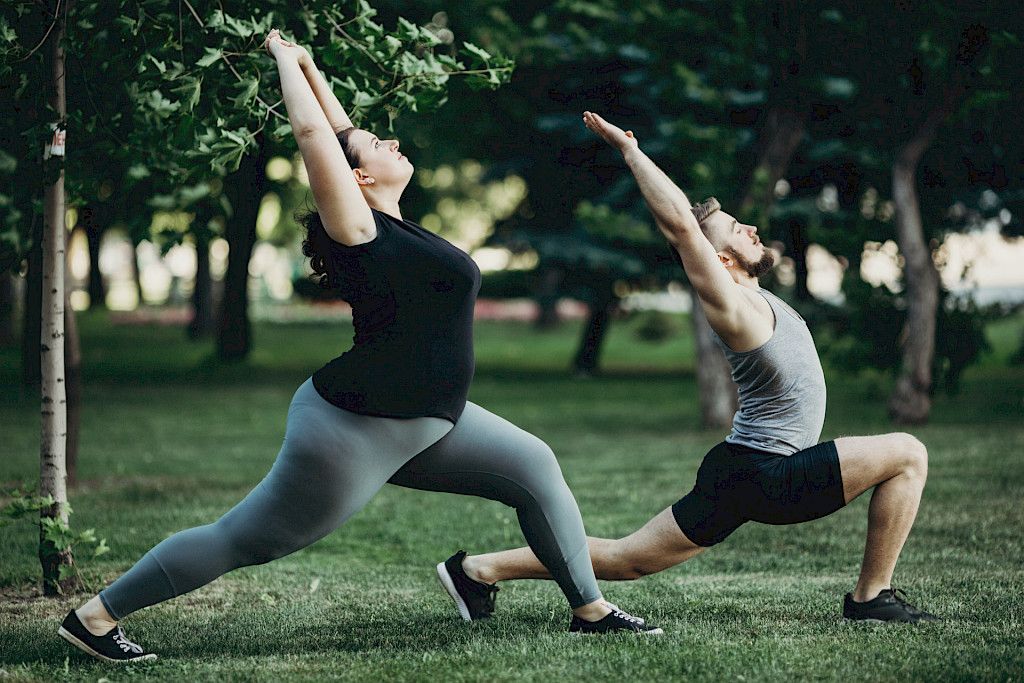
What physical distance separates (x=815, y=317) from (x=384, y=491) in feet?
35.8

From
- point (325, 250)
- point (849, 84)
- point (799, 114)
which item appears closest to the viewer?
point (325, 250)

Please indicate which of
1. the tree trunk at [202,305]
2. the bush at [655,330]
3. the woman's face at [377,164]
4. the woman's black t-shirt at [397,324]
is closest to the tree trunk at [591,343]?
the bush at [655,330]

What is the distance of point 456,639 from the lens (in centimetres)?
507

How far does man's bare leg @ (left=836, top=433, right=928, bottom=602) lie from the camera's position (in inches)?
188

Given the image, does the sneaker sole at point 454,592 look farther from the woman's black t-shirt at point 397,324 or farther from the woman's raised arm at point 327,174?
the woman's raised arm at point 327,174

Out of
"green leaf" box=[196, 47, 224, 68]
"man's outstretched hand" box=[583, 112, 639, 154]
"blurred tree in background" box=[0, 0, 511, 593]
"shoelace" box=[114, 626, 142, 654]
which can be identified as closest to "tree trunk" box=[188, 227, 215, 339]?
"blurred tree in background" box=[0, 0, 511, 593]

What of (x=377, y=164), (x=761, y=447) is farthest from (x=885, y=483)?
(x=377, y=164)

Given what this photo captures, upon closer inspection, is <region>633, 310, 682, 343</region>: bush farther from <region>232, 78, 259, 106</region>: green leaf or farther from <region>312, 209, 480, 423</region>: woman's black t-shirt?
<region>312, 209, 480, 423</region>: woman's black t-shirt

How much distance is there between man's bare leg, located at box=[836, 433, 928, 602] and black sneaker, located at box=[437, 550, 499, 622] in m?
1.60

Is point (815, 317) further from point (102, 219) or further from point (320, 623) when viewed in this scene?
point (320, 623)

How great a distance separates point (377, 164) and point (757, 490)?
1880 mm

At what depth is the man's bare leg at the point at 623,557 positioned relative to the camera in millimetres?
5082

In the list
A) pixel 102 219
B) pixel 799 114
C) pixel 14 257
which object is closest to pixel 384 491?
pixel 102 219

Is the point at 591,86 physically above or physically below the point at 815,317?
above
